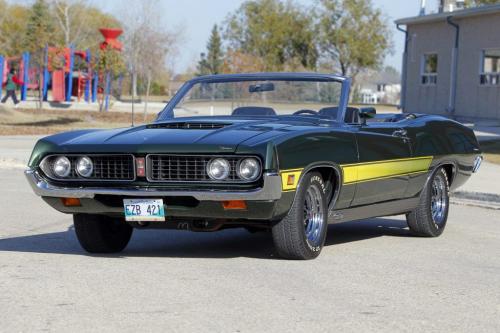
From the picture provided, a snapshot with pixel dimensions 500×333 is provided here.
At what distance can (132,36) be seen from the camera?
2368 inches

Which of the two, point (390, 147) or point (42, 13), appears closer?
point (390, 147)

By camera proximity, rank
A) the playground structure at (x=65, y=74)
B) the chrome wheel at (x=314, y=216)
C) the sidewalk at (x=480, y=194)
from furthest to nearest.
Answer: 1. the playground structure at (x=65, y=74)
2. the sidewalk at (x=480, y=194)
3. the chrome wheel at (x=314, y=216)

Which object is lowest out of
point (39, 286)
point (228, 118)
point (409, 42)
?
point (39, 286)

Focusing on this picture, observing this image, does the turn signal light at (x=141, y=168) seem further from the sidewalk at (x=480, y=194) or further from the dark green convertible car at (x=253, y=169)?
the sidewalk at (x=480, y=194)

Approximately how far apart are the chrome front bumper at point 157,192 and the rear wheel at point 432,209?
9.29 feet

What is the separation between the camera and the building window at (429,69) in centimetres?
3556

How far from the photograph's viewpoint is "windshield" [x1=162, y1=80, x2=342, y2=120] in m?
9.45

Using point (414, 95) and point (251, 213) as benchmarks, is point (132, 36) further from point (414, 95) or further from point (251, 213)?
point (251, 213)

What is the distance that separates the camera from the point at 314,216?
820cm

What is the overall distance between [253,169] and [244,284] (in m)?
0.93

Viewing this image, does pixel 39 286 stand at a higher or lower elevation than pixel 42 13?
lower

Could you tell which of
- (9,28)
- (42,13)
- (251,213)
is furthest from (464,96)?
(9,28)

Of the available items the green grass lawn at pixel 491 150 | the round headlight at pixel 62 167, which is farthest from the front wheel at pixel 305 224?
the green grass lawn at pixel 491 150

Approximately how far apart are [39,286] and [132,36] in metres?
54.2
